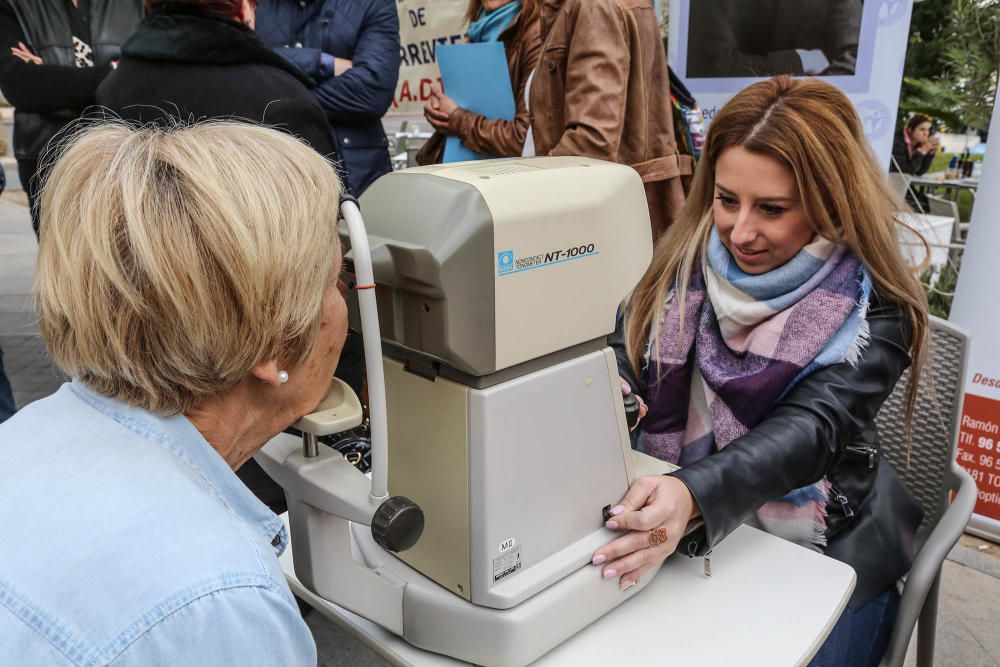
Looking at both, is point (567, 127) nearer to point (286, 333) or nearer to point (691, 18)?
point (691, 18)

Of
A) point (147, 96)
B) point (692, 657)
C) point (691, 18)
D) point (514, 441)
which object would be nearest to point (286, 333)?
point (514, 441)

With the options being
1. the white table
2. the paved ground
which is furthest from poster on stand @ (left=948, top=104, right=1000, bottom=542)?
the white table

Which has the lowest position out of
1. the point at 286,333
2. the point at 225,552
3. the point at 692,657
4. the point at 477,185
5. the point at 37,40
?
the point at 692,657

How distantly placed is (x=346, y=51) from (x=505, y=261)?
185cm

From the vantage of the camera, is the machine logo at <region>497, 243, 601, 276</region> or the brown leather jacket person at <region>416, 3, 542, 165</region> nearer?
the machine logo at <region>497, 243, 601, 276</region>

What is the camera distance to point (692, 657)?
2.79 ft

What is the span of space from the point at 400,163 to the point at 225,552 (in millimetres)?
3616

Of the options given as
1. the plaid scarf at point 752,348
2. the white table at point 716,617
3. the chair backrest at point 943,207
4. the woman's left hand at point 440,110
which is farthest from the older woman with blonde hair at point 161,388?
the chair backrest at point 943,207

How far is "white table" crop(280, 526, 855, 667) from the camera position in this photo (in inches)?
33.8

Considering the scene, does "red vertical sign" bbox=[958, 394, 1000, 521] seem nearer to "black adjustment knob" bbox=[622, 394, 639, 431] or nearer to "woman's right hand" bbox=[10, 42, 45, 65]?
"black adjustment knob" bbox=[622, 394, 639, 431]

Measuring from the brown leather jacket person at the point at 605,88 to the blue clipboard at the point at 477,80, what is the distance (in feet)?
0.34

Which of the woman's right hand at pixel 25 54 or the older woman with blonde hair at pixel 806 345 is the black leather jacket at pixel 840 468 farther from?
the woman's right hand at pixel 25 54

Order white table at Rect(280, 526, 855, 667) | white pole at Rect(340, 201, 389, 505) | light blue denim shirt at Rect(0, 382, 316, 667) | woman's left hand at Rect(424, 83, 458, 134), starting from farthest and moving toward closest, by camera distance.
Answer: woman's left hand at Rect(424, 83, 458, 134) → white table at Rect(280, 526, 855, 667) → white pole at Rect(340, 201, 389, 505) → light blue denim shirt at Rect(0, 382, 316, 667)

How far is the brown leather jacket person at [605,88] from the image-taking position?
186cm
